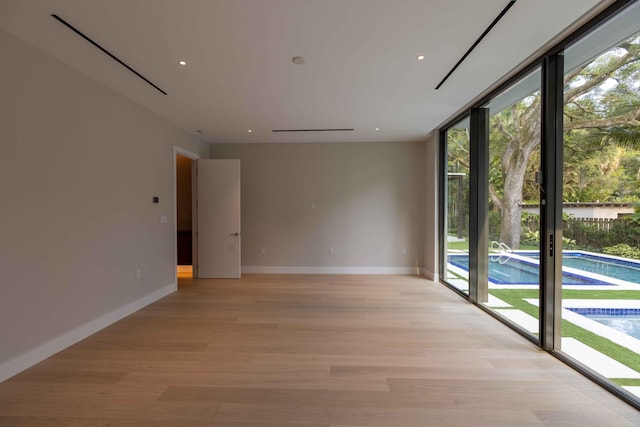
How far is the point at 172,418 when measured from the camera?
1723 millimetres

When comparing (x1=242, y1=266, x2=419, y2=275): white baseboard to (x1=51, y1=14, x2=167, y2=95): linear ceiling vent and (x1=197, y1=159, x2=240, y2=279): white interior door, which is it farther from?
(x1=51, y1=14, x2=167, y2=95): linear ceiling vent

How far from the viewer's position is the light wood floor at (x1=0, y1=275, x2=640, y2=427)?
5.74 feet

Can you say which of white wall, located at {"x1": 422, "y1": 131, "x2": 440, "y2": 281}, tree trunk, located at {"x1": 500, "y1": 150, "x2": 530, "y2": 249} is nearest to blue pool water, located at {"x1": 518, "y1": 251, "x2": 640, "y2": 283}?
tree trunk, located at {"x1": 500, "y1": 150, "x2": 530, "y2": 249}

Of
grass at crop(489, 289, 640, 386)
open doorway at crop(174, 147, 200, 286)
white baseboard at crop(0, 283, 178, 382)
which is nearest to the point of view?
grass at crop(489, 289, 640, 386)

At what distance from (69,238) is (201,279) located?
2.72 m

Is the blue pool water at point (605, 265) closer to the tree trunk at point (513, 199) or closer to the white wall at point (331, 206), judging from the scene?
the tree trunk at point (513, 199)

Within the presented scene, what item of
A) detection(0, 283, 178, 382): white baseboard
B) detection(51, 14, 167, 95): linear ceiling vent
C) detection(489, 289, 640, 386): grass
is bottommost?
detection(0, 283, 178, 382): white baseboard

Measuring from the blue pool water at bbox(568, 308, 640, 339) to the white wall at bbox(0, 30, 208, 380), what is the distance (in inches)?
181

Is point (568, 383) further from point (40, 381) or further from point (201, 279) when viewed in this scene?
point (201, 279)

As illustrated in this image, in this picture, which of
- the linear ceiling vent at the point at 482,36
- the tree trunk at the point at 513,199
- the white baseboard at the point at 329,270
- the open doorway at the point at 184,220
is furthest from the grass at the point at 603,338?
the open doorway at the point at 184,220

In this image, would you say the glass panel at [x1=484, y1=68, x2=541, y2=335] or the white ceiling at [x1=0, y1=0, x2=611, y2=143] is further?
the glass panel at [x1=484, y1=68, x2=541, y2=335]

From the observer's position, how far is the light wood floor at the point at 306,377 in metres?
1.75

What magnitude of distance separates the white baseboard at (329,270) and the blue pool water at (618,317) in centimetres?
328

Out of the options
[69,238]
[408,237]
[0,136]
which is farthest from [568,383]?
[0,136]
